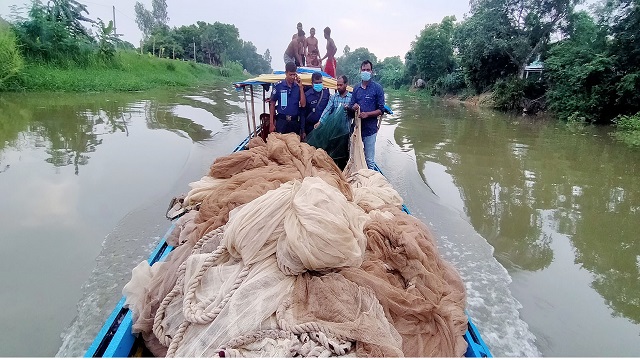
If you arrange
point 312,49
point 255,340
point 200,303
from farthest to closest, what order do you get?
point 312,49 < point 200,303 < point 255,340

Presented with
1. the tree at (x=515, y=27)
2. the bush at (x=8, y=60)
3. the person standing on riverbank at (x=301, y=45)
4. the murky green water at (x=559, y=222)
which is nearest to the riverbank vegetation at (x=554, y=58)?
the tree at (x=515, y=27)

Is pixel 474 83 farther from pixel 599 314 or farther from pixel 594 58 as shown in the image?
pixel 599 314

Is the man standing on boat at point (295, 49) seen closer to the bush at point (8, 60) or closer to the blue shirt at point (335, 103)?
the blue shirt at point (335, 103)

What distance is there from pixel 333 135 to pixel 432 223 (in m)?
1.96

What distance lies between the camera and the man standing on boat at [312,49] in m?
10.8

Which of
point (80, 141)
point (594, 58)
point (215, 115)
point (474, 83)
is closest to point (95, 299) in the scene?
point (80, 141)

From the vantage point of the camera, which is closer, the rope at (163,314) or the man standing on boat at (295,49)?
the rope at (163,314)

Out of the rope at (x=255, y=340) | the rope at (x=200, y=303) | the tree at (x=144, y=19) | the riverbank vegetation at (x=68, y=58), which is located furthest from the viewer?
the tree at (x=144, y=19)

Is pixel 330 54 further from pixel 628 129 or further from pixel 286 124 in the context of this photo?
pixel 628 129

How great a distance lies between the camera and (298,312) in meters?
2.02

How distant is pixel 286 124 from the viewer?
7.14 metres

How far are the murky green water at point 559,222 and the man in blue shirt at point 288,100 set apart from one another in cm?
288

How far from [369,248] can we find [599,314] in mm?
→ 2744

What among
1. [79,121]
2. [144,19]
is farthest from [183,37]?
[79,121]
